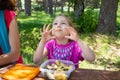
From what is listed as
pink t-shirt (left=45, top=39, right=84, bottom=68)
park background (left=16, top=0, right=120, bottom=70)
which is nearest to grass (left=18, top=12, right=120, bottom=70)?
park background (left=16, top=0, right=120, bottom=70)

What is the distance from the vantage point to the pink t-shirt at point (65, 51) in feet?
9.70

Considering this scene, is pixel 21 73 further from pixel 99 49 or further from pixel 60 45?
pixel 99 49

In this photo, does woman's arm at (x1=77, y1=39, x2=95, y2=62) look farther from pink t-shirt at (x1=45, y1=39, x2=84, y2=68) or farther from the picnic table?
the picnic table

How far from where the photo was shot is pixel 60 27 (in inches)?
111

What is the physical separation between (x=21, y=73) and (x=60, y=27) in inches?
→ 27.6

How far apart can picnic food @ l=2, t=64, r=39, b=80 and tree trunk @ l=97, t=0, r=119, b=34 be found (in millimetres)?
7044

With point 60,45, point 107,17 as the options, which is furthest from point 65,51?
point 107,17

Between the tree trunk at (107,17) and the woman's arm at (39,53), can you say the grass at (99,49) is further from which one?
the woman's arm at (39,53)

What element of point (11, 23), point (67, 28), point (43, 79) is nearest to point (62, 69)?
point (43, 79)

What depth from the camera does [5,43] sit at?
300cm

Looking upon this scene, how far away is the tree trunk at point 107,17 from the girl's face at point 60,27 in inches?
256

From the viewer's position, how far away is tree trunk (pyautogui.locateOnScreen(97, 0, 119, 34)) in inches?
362

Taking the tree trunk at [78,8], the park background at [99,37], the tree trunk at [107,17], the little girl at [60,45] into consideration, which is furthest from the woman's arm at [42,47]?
the tree trunk at [78,8]

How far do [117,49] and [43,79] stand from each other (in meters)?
5.46
